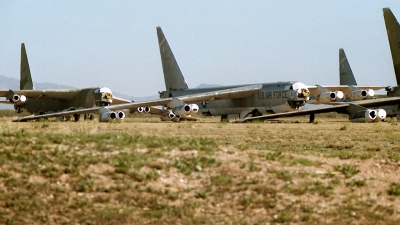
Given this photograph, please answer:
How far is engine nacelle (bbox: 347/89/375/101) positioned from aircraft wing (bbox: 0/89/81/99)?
71.7 feet

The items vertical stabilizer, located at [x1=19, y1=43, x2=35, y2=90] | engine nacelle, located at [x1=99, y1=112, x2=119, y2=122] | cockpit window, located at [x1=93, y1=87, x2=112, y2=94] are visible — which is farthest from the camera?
vertical stabilizer, located at [x1=19, y1=43, x2=35, y2=90]

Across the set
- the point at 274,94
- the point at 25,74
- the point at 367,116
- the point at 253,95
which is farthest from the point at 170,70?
the point at 367,116

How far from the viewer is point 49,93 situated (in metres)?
54.9

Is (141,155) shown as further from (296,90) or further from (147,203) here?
(296,90)

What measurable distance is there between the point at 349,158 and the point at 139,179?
5.12 meters

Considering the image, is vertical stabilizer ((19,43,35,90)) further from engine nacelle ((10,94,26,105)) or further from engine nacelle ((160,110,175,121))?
engine nacelle ((160,110,175,121))

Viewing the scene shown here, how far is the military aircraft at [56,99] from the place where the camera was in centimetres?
5305

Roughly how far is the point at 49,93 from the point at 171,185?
1800 inches

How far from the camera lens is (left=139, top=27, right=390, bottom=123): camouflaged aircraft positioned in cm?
4875

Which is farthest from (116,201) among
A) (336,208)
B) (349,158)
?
(349,158)

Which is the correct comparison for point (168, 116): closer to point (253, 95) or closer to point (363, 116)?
point (253, 95)

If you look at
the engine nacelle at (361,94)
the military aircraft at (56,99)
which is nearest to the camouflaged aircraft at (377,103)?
the engine nacelle at (361,94)

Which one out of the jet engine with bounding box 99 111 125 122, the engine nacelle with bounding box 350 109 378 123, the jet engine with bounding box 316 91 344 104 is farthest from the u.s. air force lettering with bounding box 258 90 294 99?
the engine nacelle with bounding box 350 109 378 123

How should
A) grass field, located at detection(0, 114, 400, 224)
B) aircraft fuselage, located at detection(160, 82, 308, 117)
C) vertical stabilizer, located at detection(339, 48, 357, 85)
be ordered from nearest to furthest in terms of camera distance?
grass field, located at detection(0, 114, 400, 224), aircraft fuselage, located at detection(160, 82, 308, 117), vertical stabilizer, located at detection(339, 48, 357, 85)
